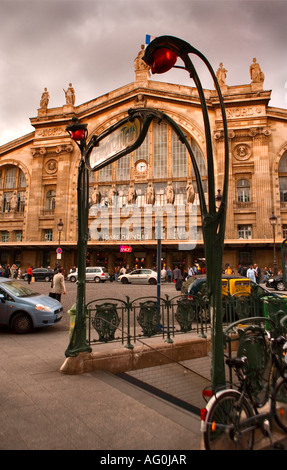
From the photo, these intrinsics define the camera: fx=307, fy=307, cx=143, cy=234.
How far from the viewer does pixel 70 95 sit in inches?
1645

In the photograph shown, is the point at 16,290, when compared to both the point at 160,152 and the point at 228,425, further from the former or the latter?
the point at 160,152

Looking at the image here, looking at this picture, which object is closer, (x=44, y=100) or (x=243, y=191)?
(x=243, y=191)

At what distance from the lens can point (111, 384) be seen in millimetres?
4902

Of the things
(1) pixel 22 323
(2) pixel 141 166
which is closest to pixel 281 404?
(1) pixel 22 323

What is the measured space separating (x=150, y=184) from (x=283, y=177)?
15.3 metres

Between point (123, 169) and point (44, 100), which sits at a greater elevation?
A: point (44, 100)

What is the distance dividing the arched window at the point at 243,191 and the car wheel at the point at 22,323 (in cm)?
3060

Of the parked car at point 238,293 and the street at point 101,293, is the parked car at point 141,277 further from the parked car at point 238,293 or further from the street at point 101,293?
the parked car at point 238,293

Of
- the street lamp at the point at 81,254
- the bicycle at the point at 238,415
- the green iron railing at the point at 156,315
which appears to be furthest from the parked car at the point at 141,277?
the bicycle at the point at 238,415

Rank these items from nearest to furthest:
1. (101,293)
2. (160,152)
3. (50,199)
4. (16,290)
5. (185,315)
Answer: (185,315) < (16,290) < (101,293) < (160,152) < (50,199)

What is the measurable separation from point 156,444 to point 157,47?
4598 millimetres

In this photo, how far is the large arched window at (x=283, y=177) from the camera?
113ft

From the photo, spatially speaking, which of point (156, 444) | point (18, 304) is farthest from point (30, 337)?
Result: point (156, 444)

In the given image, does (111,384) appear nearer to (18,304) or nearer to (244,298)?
(244,298)
